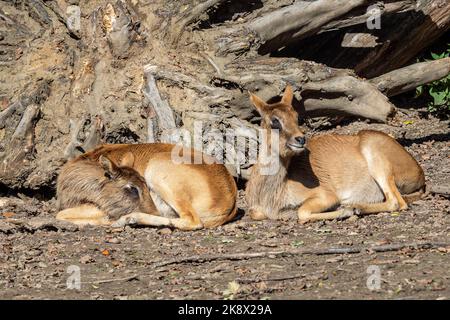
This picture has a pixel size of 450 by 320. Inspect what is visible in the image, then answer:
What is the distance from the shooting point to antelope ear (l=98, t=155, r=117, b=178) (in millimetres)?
9180

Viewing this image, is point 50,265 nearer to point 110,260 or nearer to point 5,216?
point 110,260

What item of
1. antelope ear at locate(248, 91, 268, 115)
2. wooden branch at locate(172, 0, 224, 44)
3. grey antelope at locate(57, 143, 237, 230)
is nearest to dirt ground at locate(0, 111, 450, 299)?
grey antelope at locate(57, 143, 237, 230)

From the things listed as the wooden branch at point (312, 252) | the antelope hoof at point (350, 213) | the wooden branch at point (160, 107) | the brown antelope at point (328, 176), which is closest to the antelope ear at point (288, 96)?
the brown antelope at point (328, 176)

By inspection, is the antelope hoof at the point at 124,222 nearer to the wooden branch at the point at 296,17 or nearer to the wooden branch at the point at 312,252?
the wooden branch at the point at 312,252

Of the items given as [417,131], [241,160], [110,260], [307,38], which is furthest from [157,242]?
[417,131]

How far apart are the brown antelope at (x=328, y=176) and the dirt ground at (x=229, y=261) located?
0.22m

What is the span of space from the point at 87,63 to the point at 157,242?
3136 mm

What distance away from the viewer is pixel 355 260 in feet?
23.7

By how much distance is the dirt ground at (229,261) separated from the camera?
6.52 metres

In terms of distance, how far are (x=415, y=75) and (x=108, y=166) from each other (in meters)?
4.37

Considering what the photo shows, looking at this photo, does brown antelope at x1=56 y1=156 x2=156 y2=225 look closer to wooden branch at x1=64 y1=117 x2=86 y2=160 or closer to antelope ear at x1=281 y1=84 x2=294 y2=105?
wooden branch at x1=64 y1=117 x2=86 y2=160

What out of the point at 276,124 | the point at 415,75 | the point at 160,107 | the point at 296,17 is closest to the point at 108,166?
the point at 160,107

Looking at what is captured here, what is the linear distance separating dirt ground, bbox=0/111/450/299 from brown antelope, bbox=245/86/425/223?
221mm

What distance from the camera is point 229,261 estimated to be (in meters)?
7.43
